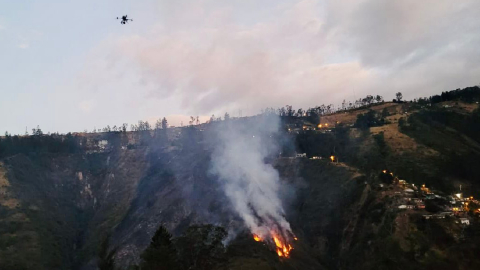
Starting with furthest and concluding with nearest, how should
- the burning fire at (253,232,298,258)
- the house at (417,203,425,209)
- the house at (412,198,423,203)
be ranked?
the house at (412,198,423,203) < the house at (417,203,425,209) < the burning fire at (253,232,298,258)

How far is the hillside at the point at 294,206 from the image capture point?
102 m

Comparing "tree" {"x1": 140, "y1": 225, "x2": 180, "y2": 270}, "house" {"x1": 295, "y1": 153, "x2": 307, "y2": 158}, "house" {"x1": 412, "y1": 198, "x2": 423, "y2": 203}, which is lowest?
"house" {"x1": 412, "y1": 198, "x2": 423, "y2": 203}

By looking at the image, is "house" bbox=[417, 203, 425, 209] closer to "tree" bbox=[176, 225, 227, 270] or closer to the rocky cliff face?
the rocky cliff face

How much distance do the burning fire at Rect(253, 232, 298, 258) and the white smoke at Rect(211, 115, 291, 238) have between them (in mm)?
2026

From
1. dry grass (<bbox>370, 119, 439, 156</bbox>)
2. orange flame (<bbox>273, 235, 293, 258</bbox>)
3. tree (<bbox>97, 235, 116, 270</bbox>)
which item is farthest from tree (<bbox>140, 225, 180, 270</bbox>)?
dry grass (<bbox>370, 119, 439, 156</bbox>)

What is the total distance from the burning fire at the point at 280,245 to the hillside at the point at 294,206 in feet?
7.59

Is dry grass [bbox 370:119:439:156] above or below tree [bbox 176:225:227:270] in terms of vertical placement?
above

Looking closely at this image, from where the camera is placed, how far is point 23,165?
184625mm

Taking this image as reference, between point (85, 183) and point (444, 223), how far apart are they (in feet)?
526

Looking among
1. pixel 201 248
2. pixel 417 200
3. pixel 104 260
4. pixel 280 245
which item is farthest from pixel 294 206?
pixel 104 260

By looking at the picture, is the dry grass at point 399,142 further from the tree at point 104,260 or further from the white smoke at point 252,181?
the tree at point 104,260

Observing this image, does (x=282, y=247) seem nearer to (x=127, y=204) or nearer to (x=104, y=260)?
(x=104, y=260)

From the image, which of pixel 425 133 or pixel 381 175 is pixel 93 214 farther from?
pixel 425 133

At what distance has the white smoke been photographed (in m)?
118
